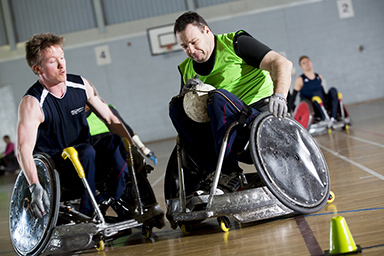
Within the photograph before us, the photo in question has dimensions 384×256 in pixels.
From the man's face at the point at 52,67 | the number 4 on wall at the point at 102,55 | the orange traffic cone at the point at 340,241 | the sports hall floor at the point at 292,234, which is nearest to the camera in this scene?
the orange traffic cone at the point at 340,241

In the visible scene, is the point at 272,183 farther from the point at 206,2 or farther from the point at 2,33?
the point at 2,33

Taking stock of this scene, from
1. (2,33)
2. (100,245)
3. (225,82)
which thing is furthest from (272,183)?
(2,33)

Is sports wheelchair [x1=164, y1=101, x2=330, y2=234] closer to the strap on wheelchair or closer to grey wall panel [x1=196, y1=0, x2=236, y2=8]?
the strap on wheelchair

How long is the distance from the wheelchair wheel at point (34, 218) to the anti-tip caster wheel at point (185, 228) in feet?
2.33

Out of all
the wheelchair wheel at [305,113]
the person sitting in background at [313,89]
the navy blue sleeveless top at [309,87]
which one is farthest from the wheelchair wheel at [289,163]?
the navy blue sleeveless top at [309,87]

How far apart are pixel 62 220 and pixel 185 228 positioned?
2.50ft

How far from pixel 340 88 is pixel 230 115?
13.0 meters

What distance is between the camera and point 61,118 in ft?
9.78

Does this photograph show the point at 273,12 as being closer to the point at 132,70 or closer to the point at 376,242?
the point at 132,70

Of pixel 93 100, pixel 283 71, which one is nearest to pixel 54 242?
pixel 93 100

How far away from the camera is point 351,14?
576 inches

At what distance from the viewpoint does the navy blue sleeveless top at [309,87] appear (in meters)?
8.47

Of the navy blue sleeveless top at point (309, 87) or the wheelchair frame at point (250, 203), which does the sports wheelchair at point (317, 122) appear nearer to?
the navy blue sleeveless top at point (309, 87)

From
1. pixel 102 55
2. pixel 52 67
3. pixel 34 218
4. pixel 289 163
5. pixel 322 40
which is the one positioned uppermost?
pixel 102 55
